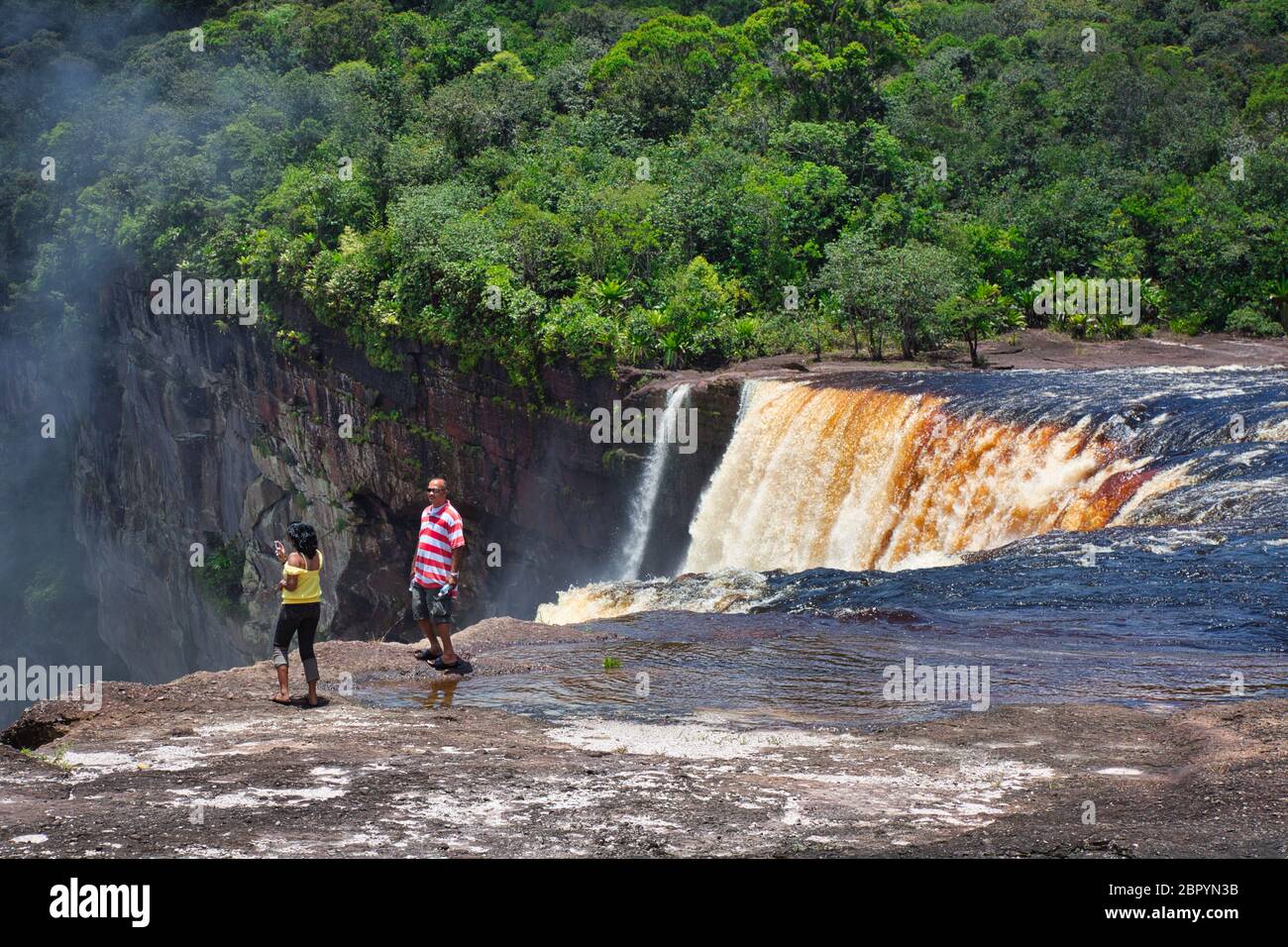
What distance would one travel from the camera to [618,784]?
7.50 meters

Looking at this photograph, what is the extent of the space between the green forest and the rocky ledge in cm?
1918

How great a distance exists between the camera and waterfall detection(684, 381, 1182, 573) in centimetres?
1825

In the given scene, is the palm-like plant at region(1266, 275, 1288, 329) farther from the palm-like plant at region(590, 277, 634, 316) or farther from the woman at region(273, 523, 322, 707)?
the woman at region(273, 523, 322, 707)

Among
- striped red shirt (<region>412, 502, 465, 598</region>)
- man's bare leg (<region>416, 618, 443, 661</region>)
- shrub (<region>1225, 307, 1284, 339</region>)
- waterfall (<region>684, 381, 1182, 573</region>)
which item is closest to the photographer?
striped red shirt (<region>412, 502, 465, 598</region>)

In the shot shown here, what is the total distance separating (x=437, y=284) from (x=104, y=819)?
2468 centimetres

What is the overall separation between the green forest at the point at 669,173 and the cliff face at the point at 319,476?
1.15 m

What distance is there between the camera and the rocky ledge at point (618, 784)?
21.0 ft

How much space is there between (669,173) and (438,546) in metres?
25.1

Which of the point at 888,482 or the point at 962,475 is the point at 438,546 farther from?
the point at 888,482

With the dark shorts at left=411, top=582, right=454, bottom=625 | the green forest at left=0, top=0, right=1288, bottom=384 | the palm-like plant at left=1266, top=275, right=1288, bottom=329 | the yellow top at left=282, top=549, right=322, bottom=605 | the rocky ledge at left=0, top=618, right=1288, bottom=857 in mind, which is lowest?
the rocky ledge at left=0, top=618, right=1288, bottom=857

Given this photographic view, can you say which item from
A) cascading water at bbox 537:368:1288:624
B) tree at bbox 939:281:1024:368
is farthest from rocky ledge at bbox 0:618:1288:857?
tree at bbox 939:281:1024:368

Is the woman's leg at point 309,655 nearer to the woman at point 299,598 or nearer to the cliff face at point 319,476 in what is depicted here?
the woman at point 299,598

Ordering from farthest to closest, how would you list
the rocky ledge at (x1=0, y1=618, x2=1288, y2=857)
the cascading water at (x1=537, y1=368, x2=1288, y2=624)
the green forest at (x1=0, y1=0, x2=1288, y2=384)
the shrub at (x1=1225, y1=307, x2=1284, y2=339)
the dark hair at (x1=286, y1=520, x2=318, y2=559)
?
the green forest at (x1=0, y1=0, x2=1288, y2=384) → the shrub at (x1=1225, y1=307, x2=1284, y2=339) → the cascading water at (x1=537, y1=368, x2=1288, y2=624) → the dark hair at (x1=286, y1=520, x2=318, y2=559) → the rocky ledge at (x1=0, y1=618, x2=1288, y2=857)

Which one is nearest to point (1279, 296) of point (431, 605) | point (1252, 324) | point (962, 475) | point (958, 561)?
point (1252, 324)
